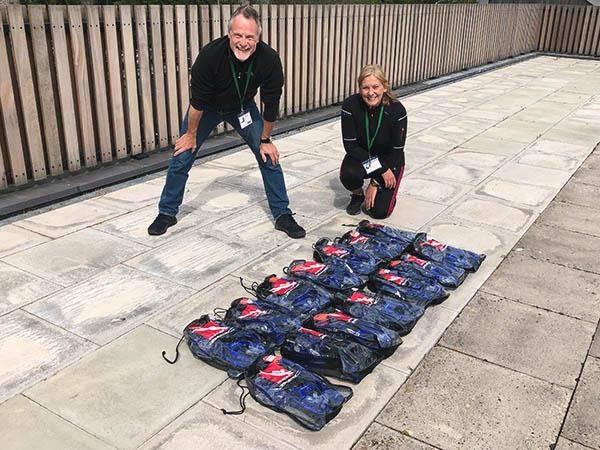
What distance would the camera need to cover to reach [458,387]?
2.98m

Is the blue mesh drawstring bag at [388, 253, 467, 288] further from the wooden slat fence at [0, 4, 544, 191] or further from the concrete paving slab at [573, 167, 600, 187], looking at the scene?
the wooden slat fence at [0, 4, 544, 191]

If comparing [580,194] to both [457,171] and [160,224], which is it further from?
[160,224]

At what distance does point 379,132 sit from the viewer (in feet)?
16.5

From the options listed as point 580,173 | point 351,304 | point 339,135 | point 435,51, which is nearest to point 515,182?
point 580,173

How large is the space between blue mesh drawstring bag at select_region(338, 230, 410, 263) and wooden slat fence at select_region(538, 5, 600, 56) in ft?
55.0

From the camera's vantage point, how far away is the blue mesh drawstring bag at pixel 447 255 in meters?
4.15

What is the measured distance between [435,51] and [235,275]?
991 centimetres

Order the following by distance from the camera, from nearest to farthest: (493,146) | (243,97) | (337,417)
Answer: (337,417), (243,97), (493,146)

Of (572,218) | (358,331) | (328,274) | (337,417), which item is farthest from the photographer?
(572,218)

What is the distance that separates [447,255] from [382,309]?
0.93 metres

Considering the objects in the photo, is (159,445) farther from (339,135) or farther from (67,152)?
(339,135)

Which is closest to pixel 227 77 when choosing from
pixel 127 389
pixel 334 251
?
pixel 334 251

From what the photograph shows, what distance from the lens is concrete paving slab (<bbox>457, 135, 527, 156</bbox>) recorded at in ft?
24.2

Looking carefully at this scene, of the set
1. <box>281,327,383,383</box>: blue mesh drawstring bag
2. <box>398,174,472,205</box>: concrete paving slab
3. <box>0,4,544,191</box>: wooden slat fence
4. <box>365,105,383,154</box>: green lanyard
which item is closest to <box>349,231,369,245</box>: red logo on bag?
<box>365,105,383,154</box>: green lanyard
